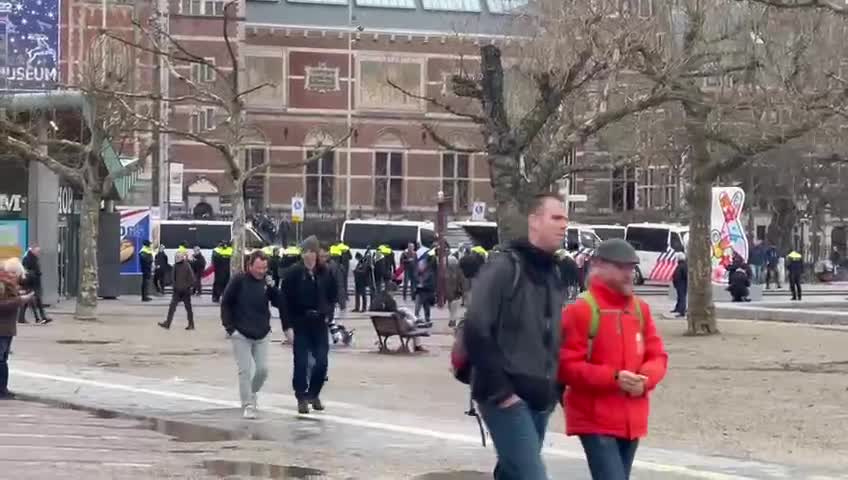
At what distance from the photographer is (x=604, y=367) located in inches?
308

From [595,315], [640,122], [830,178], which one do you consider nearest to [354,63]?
[830,178]

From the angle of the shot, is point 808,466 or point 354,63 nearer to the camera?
point 808,466

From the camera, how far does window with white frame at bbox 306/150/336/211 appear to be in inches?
2987

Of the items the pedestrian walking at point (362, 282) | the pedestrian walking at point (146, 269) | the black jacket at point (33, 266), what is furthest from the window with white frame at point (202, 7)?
the black jacket at point (33, 266)

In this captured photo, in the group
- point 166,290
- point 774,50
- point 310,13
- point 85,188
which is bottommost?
point 166,290

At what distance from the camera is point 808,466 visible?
13.2 metres

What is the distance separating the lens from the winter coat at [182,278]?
→ 31750mm

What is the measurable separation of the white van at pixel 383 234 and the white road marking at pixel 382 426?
39400mm

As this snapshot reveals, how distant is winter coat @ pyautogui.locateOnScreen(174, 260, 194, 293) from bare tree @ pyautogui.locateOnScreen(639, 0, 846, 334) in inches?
411

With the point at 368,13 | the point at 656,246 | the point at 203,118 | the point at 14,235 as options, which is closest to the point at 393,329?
the point at 14,235

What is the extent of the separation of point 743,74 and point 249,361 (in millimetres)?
12072

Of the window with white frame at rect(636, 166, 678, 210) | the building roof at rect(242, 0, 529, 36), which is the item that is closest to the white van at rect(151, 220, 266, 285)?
the building roof at rect(242, 0, 529, 36)

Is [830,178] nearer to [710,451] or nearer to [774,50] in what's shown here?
[774,50]

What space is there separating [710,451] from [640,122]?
18.4 meters
